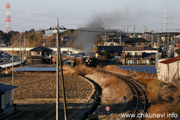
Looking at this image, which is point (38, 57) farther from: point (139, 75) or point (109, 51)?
point (139, 75)

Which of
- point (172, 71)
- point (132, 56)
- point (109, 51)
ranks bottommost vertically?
point (172, 71)

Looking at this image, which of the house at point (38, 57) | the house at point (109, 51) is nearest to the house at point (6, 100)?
the house at point (38, 57)

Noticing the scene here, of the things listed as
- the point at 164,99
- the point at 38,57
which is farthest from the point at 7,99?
the point at 38,57

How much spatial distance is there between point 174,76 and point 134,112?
6.61m

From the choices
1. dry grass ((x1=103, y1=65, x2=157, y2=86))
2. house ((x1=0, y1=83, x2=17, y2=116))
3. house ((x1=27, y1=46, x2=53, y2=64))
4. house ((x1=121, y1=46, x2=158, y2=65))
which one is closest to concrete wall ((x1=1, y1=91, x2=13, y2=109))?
house ((x1=0, y1=83, x2=17, y2=116))

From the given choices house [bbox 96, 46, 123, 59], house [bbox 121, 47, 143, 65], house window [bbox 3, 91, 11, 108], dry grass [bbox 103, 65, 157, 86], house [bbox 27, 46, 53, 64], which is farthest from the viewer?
house [bbox 96, 46, 123, 59]

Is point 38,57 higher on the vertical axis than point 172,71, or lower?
higher

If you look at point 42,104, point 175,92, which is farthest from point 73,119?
point 175,92

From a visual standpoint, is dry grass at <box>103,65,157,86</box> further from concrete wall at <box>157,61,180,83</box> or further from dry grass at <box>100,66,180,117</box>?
dry grass at <box>100,66,180,117</box>

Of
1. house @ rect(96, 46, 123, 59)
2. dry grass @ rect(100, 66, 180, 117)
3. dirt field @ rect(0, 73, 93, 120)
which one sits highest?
house @ rect(96, 46, 123, 59)

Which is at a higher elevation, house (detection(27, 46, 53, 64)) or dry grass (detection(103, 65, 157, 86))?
house (detection(27, 46, 53, 64))

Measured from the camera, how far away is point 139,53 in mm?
30828

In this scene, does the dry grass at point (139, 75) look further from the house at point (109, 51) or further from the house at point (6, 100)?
the house at point (6, 100)

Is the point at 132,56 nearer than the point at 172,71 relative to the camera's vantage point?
No
